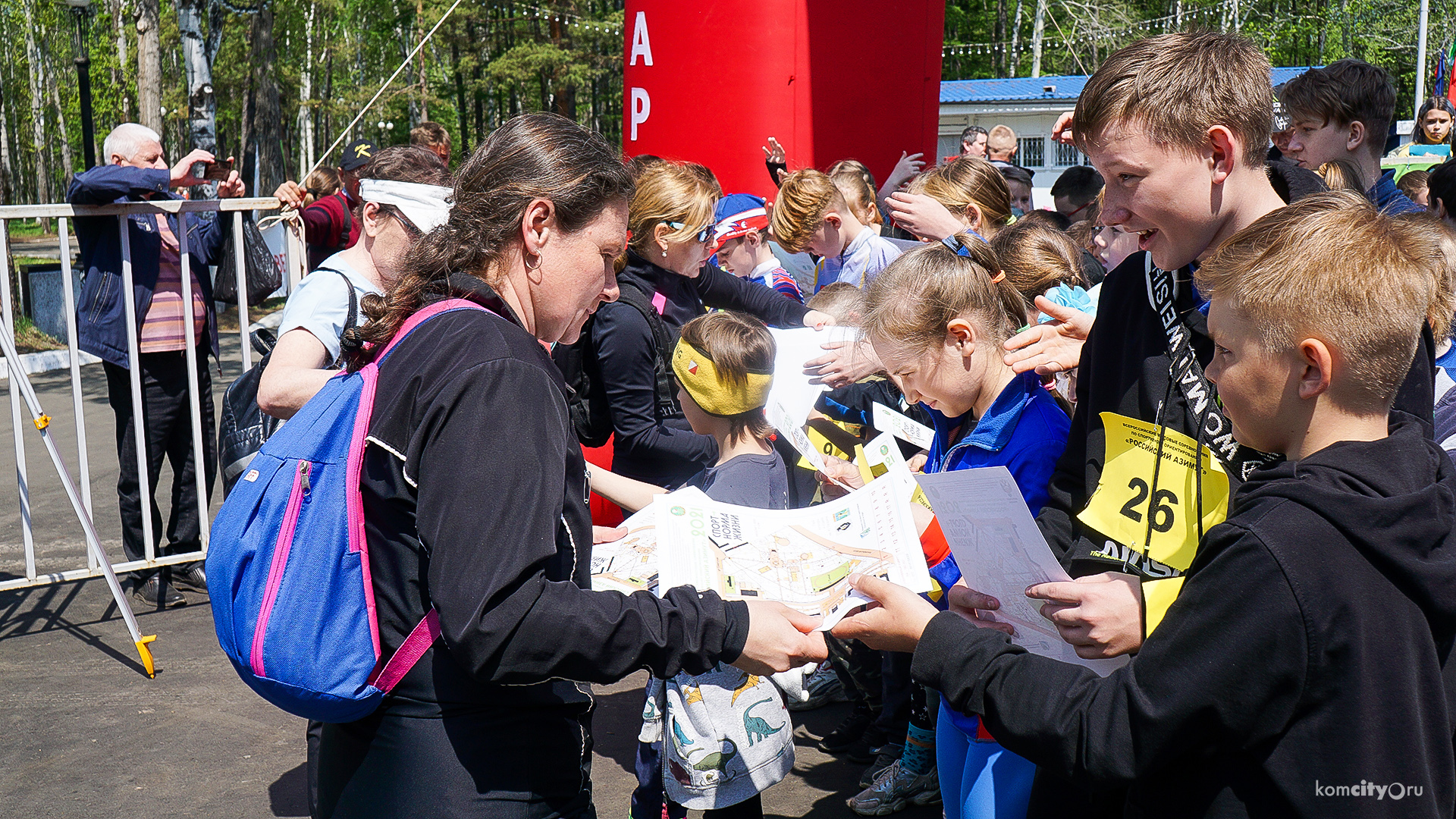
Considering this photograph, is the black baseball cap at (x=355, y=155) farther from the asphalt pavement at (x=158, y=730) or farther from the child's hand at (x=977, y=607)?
the child's hand at (x=977, y=607)

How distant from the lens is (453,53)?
119ft

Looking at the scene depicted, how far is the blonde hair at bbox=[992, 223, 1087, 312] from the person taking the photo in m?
3.16

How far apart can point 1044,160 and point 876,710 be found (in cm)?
2937

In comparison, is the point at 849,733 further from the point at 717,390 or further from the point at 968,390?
the point at 968,390

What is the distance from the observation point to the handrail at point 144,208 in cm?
469

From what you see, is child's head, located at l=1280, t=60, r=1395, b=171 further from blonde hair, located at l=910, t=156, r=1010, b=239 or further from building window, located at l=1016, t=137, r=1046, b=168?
building window, located at l=1016, t=137, r=1046, b=168

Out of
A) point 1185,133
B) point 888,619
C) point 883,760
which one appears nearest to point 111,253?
point 883,760

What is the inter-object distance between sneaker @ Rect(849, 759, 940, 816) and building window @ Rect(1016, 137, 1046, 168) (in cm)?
2891

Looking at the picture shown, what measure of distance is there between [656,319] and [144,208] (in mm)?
2913

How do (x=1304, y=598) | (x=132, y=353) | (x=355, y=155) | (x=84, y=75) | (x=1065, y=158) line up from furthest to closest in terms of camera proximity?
(x=1065, y=158), (x=84, y=75), (x=355, y=155), (x=132, y=353), (x=1304, y=598)

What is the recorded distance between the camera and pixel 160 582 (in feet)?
17.1

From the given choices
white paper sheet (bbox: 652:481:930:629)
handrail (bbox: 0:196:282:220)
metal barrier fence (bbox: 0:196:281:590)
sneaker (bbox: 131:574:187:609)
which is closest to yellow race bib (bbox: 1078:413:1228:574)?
white paper sheet (bbox: 652:481:930:629)

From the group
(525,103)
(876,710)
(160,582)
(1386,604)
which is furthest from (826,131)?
(525,103)

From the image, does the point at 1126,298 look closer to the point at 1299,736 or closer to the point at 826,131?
the point at 1299,736
